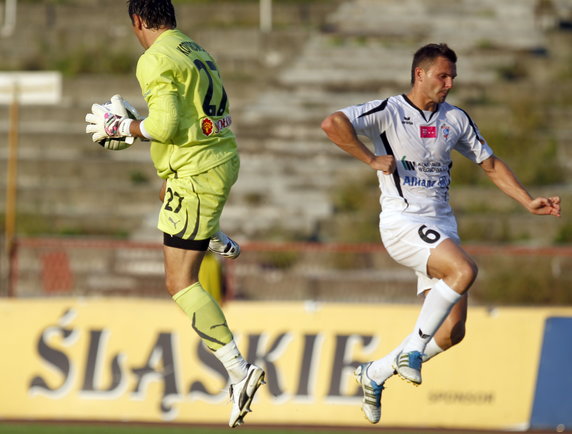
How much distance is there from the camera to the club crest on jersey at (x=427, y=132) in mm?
7973

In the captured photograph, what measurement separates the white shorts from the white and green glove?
6.36 feet

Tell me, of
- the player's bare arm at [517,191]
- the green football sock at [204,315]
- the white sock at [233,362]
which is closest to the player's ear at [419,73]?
the player's bare arm at [517,191]

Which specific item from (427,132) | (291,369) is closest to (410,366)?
(427,132)

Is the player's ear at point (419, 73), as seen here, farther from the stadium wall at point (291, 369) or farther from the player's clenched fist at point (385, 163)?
the stadium wall at point (291, 369)

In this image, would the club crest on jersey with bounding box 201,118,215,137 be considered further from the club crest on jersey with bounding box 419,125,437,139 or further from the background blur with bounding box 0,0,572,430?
the background blur with bounding box 0,0,572,430

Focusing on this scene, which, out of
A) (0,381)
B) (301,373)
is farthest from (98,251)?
(301,373)

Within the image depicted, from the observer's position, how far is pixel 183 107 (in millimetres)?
7117

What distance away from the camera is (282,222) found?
19078 mm

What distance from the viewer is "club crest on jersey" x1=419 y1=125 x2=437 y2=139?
26.2ft

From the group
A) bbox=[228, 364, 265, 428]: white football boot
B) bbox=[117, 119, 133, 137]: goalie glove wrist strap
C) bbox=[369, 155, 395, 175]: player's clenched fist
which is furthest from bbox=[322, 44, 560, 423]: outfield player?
bbox=[117, 119, 133, 137]: goalie glove wrist strap

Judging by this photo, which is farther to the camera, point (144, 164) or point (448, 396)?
point (144, 164)

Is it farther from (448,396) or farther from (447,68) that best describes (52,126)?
(447,68)

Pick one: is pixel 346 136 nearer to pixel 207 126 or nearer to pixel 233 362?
pixel 207 126

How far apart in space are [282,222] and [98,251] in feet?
12.3
